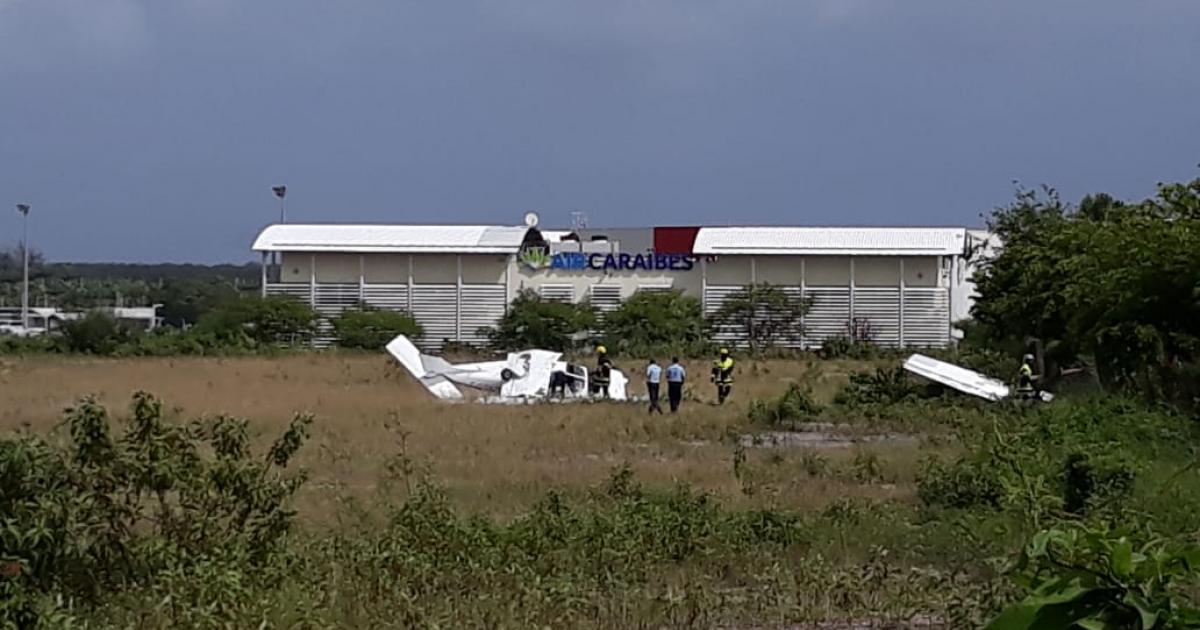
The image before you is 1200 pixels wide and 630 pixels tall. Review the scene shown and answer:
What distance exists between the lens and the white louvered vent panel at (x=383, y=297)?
7081 centimetres

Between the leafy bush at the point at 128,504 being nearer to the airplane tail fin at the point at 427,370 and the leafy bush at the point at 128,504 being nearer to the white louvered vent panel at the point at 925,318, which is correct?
the airplane tail fin at the point at 427,370

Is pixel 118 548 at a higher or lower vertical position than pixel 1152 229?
lower

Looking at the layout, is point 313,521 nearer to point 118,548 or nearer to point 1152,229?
point 118,548

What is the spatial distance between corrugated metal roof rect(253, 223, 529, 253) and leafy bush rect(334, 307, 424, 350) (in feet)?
12.8

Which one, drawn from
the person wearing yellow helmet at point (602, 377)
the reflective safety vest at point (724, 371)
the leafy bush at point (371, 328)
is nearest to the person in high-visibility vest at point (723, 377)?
the reflective safety vest at point (724, 371)

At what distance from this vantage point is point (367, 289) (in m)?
70.9

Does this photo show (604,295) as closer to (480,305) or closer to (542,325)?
(480,305)

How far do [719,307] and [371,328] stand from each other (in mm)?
15315

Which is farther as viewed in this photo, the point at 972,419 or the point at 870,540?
the point at 972,419

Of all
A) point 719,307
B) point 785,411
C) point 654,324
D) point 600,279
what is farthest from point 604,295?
point 785,411

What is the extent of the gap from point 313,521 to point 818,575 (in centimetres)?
556

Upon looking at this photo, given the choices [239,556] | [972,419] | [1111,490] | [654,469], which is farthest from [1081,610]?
[972,419]

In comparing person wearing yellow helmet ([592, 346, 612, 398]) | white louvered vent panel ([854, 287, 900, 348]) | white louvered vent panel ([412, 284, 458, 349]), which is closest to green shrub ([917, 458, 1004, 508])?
person wearing yellow helmet ([592, 346, 612, 398])

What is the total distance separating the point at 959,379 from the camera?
3544 cm
